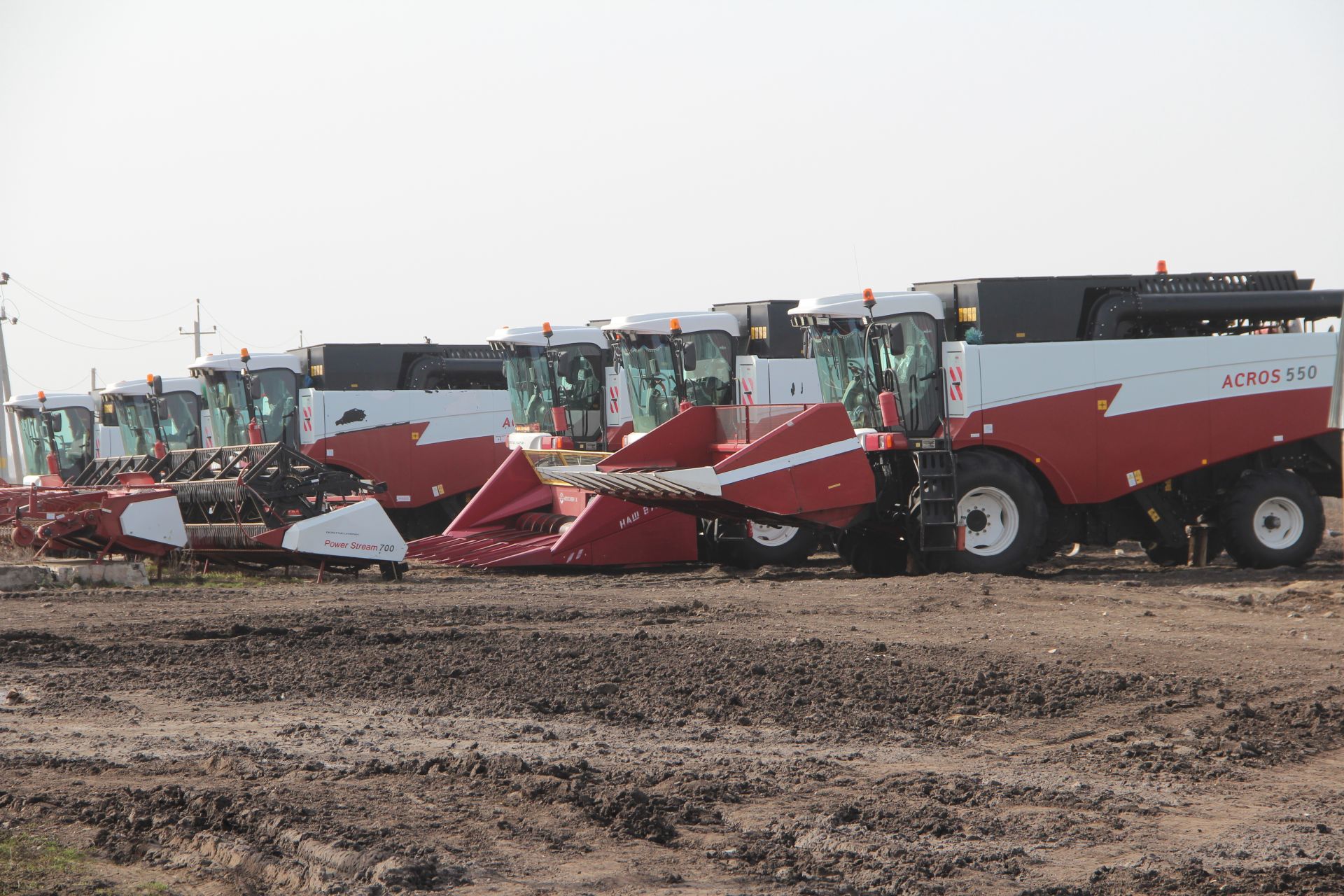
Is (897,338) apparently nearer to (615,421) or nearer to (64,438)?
(615,421)

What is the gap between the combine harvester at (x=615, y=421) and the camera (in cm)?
1452

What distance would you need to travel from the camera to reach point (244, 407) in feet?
64.1

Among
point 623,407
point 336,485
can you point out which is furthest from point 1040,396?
point 336,485

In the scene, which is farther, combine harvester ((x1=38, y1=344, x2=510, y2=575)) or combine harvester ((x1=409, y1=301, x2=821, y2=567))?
combine harvester ((x1=409, y1=301, x2=821, y2=567))

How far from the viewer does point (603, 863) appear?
15.0ft

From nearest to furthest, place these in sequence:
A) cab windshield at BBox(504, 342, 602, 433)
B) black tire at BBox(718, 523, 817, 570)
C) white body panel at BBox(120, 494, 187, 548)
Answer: white body panel at BBox(120, 494, 187, 548), black tire at BBox(718, 523, 817, 570), cab windshield at BBox(504, 342, 602, 433)

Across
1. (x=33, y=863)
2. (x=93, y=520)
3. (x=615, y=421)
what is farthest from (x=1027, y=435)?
(x=33, y=863)

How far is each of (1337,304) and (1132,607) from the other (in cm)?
608

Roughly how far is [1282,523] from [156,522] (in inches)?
468

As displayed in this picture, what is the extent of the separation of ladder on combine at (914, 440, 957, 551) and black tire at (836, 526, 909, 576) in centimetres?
111

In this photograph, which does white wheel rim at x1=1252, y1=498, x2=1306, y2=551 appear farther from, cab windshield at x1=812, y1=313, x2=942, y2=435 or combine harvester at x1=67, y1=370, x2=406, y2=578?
combine harvester at x1=67, y1=370, x2=406, y2=578

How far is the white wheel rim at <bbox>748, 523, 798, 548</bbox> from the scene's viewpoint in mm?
15523

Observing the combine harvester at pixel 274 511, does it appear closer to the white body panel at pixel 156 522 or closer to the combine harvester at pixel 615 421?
the white body panel at pixel 156 522

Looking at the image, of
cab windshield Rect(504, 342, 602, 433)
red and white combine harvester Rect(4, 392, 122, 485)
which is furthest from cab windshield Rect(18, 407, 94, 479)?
cab windshield Rect(504, 342, 602, 433)
